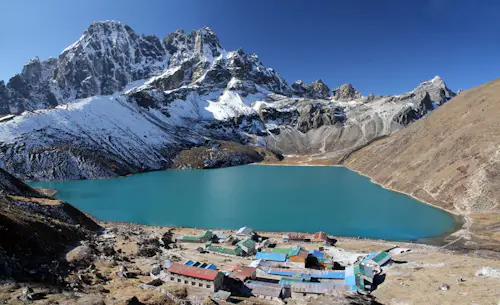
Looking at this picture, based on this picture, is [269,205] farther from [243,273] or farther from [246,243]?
[243,273]

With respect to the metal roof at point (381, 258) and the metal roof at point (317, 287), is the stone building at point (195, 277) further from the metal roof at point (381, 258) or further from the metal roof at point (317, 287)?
the metal roof at point (381, 258)

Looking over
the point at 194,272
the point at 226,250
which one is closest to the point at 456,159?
the point at 226,250

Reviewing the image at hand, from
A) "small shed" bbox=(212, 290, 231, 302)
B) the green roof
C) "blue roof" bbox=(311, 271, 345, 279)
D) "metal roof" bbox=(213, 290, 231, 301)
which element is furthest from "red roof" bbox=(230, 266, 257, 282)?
the green roof

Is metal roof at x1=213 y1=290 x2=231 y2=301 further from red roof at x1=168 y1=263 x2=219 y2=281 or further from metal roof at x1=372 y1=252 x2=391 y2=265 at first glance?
metal roof at x1=372 y1=252 x2=391 y2=265

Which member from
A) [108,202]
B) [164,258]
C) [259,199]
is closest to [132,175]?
[108,202]

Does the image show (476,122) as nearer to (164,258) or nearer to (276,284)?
(276,284)
